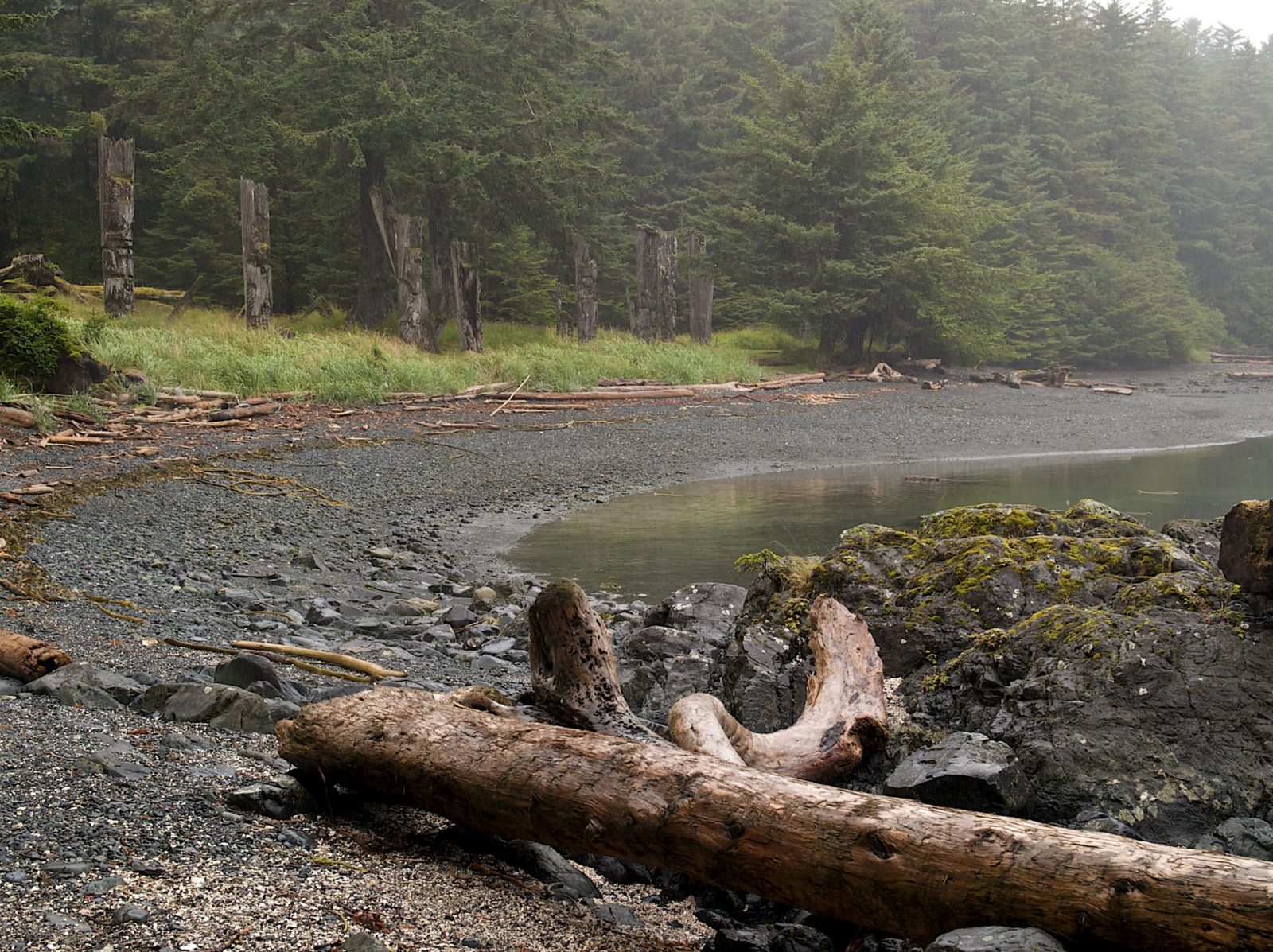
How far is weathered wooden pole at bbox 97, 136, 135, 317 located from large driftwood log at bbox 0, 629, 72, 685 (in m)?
18.5

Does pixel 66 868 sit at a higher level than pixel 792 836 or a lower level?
lower

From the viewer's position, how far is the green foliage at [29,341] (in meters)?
13.2

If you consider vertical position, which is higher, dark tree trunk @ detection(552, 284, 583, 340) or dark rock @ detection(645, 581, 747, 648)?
dark tree trunk @ detection(552, 284, 583, 340)

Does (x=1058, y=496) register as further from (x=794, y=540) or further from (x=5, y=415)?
(x=5, y=415)

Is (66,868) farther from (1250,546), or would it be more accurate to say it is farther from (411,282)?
(411,282)

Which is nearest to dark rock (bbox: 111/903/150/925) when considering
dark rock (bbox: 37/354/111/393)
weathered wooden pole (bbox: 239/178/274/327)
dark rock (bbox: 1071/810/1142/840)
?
dark rock (bbox: 1071/810/1142/840)

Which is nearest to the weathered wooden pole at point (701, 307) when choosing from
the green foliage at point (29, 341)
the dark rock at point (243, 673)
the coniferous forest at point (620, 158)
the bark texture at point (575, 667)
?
the coniferous forest at point (620, 158)

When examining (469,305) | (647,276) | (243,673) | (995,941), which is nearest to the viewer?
(995,941)

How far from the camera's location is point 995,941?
8.50 feet

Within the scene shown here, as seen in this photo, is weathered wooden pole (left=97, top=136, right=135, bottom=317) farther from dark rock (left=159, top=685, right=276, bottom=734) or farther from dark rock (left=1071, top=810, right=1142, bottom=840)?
dark rock (left=1071, top=810, right=1142, bottom=840)

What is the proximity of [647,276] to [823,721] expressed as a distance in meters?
26.8

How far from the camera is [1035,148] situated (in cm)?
4519

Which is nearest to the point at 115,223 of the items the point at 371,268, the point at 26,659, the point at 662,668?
the point at 371,268

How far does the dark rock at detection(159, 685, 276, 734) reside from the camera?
442 centimetres
